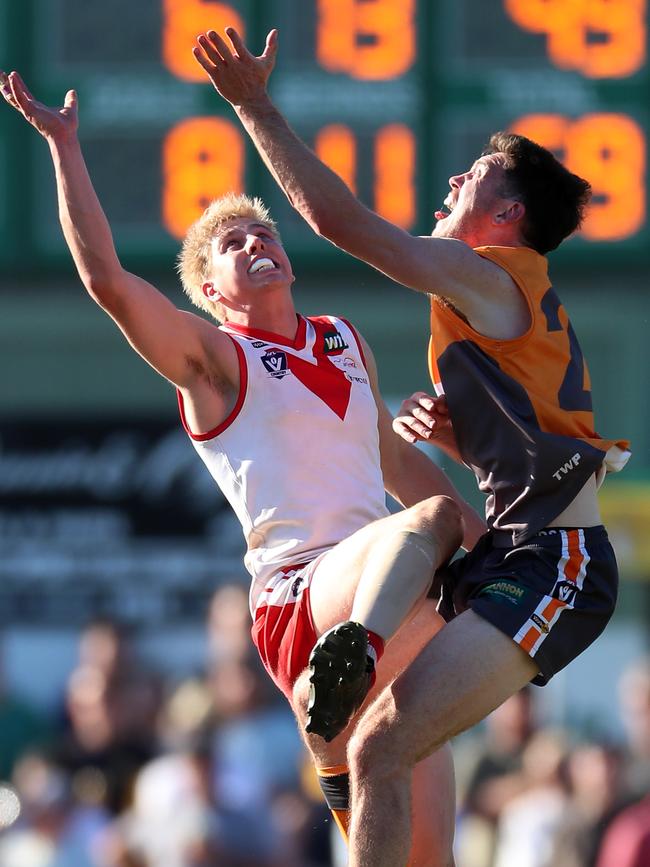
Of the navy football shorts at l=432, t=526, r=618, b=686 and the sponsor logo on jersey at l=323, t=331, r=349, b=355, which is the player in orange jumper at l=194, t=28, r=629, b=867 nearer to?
the navy football shorts at l=432, t=526, r=618, b=686

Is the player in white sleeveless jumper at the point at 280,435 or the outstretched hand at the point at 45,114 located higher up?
the outstretched hand at the point at 45,114

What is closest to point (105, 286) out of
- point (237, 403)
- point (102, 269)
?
point (102, 269)

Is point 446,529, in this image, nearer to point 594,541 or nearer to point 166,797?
point 594,541

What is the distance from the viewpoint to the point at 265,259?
5.59 metres

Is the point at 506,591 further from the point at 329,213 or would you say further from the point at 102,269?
the point at 102,269

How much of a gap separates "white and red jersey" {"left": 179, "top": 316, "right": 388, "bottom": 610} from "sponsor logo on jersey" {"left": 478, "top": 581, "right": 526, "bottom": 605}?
24.2 inches

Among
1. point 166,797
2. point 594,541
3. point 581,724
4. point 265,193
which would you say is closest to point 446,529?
point 594,541

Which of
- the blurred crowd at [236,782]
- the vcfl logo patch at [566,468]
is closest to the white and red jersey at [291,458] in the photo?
the vcfl logo patch at [566,468]

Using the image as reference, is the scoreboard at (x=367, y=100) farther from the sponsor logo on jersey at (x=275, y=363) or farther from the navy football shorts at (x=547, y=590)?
the navy football shorts at (x=547, y=590)

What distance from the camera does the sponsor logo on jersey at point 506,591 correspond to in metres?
4.76

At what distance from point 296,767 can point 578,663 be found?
298 centimetres

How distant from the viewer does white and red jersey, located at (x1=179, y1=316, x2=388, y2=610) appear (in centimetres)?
529

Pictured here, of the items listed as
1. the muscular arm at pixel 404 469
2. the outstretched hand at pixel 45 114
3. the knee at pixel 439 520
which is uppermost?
the outstretched hand at pixel 45 114

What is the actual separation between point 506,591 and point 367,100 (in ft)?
26.1
